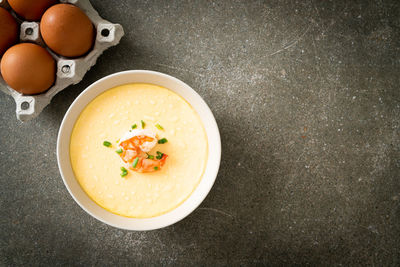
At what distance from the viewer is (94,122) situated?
125cm

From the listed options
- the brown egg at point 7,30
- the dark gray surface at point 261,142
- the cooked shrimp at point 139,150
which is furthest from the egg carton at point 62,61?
the cooked shrimp at point 139,150

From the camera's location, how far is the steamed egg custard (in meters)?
1.23

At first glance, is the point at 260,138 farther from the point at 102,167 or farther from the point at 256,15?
the point at 102,167

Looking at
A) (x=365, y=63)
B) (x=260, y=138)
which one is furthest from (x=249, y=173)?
(x=365, y=63)

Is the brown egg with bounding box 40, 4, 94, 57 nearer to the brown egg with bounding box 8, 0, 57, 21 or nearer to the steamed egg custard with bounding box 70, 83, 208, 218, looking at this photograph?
the brown egg with bounding box 8, 0, 57, 21

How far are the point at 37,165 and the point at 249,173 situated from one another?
42.7 inches

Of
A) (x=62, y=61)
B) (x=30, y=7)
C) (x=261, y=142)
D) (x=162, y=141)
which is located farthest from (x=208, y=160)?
(x=30, y=7)

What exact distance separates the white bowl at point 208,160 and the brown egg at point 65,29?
0.80 ft

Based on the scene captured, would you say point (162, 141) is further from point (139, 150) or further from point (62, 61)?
point (62, 61)

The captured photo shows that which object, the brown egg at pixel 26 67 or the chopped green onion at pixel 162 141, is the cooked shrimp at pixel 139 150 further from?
the brown egg at pixel 26 67

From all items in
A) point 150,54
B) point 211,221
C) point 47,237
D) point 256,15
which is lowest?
point 47,237

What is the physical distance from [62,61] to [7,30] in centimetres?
26

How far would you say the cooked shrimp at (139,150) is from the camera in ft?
3.82

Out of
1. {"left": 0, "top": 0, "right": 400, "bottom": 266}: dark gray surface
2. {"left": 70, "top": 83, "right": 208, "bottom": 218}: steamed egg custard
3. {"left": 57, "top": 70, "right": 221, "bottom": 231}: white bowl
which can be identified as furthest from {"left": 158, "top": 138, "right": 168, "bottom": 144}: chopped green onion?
{"left": 0, "top": 0, "right": 400, "bottom": 266}: dark gray surface
